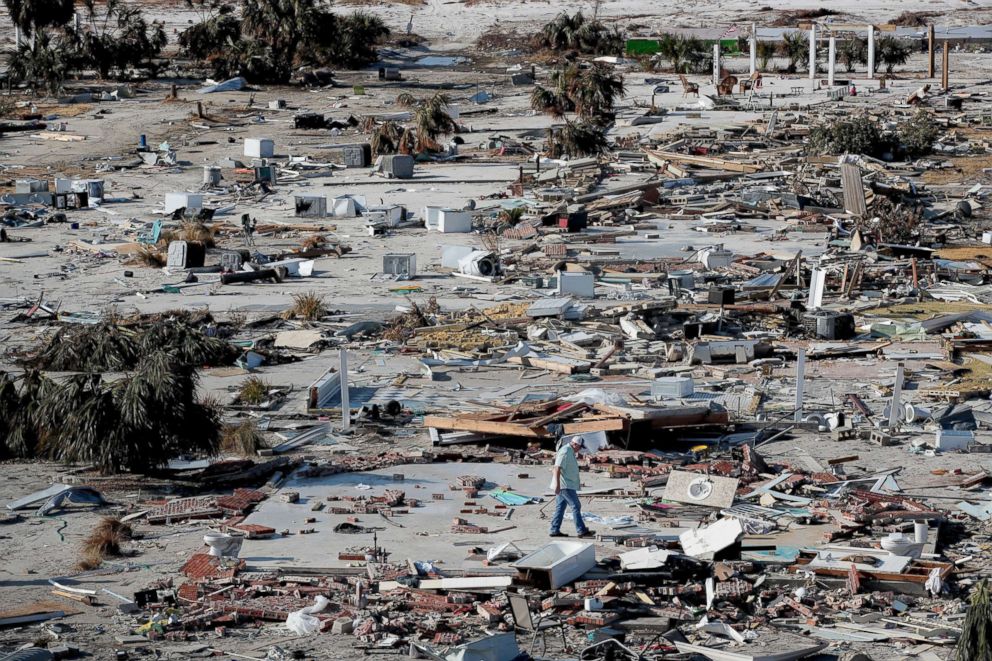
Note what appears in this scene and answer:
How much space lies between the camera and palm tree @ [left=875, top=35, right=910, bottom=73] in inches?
1996

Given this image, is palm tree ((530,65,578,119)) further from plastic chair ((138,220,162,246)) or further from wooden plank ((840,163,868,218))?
plastic chair ((138,220,162,246))

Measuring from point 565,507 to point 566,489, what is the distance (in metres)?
0.24

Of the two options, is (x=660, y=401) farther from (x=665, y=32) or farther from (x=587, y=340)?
(x=665, y=32)

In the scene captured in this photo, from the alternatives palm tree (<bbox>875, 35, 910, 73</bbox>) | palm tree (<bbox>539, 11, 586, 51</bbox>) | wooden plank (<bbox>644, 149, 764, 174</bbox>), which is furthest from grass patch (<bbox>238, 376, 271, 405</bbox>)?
palm tree (<bbox>539, 11, 586, 51</bbox>)

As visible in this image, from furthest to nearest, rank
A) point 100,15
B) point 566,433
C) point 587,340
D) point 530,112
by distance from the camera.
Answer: point 100,15
point 530,112
point 587,340
point 566,433

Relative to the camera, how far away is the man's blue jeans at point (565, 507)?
11609 mm

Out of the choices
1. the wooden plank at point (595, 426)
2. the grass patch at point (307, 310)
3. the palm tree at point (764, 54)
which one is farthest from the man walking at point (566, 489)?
the palm tree at point (764, 54)

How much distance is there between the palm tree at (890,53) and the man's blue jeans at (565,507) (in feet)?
135

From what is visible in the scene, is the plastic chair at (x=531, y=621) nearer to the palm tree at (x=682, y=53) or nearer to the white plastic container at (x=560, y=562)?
the white plastic container at (x=560, y=562)

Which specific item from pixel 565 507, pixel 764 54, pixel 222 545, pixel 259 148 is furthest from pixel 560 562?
pixel 764 54

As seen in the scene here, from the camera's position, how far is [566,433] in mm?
14172

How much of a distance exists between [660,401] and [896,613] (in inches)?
224

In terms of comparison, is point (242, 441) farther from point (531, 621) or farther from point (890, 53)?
point (890, 53)

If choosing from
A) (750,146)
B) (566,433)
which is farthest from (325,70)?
(566,433)
